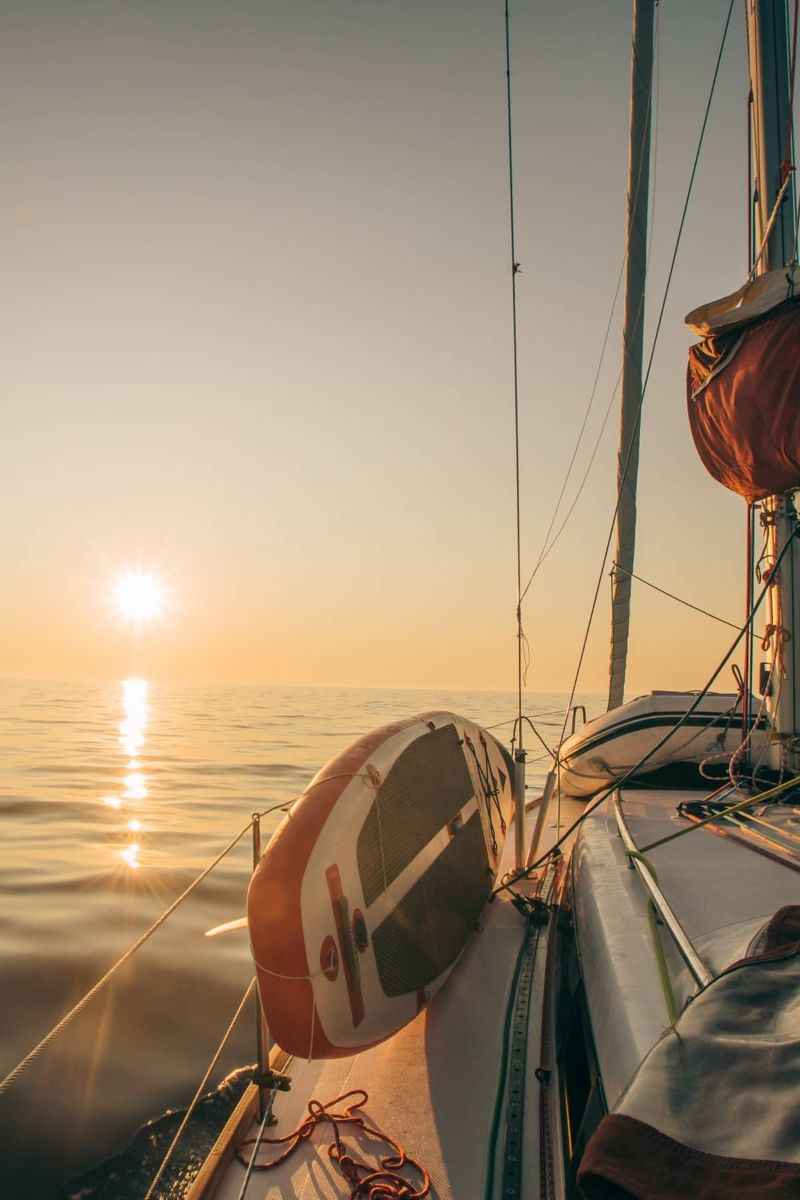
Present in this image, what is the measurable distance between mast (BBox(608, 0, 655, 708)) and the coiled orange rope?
24.3 ft

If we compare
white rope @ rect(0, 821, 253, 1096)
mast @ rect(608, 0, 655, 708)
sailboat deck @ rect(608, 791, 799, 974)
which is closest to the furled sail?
sailboat deck @ rect(608, 791, 799, 974)

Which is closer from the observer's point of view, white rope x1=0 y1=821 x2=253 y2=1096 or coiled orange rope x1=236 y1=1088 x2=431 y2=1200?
white rope x1=0 y1=821 x2=253 y2=1096

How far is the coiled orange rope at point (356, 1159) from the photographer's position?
7.51ft

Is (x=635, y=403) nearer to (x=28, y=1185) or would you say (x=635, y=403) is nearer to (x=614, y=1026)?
(x=614, y=1026)

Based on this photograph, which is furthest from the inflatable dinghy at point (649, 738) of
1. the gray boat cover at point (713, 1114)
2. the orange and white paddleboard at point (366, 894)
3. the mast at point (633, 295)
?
the gray boat cover at point (713, 1114)

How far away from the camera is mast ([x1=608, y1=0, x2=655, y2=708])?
9477 mm

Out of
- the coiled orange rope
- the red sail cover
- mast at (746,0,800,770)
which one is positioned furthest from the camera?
mast at (746,0,800,770)

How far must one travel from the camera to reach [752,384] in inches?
176

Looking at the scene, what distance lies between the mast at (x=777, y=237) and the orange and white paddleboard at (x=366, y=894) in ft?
8.59

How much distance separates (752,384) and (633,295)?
6100 millimetres

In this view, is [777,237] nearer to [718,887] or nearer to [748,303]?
[748,303]

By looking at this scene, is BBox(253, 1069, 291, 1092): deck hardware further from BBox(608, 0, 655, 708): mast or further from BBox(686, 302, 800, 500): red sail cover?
BBox(608, 0, 655, 708): mast

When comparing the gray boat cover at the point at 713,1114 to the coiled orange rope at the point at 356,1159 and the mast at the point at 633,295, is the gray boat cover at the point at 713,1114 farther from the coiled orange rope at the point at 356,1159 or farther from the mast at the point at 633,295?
the mast at the point at 633,295

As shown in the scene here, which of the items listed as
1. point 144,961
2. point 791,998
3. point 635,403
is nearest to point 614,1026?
point 791,998
